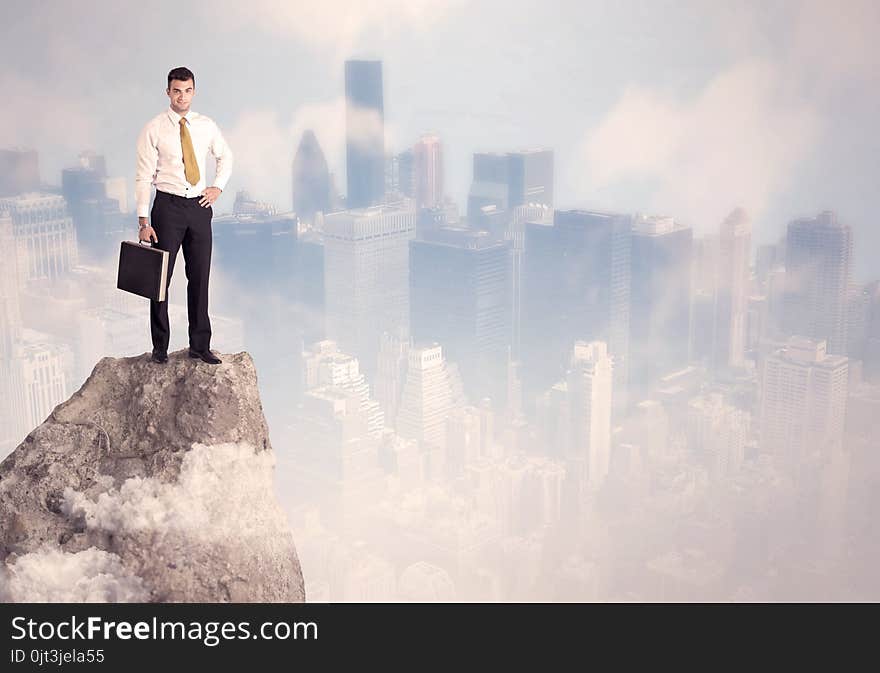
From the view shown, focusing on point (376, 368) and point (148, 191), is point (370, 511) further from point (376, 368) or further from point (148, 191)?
point (148, 191)

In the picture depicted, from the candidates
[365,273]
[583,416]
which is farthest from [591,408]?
[365,273]

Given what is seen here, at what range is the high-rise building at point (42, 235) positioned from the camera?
850 inches

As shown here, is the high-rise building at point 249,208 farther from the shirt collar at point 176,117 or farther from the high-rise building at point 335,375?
the shirt collar at point 176,117

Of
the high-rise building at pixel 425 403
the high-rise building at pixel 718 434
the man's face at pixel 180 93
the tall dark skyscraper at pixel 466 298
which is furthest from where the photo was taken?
the tall dark skyscraper at pixel 466 298

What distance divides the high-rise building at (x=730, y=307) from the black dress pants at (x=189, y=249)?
19764 millimetres

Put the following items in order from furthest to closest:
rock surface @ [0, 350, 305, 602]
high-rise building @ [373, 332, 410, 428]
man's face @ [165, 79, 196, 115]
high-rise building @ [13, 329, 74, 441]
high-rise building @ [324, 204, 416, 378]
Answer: high-rise building @ [324, 204, 416, 378]
high-rise building @ [373, 332, 410, 428]
high-rise building @ [13, 329, 74, 441]
man's face @ [165, 79, 196, 115]
rock surface @ [0, 350, 305, 602]

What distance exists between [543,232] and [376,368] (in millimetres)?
4948

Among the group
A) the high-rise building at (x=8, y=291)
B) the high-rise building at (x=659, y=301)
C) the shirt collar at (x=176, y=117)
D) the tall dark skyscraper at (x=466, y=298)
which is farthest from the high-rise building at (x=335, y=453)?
the shirt collar at (x=176, y=117)

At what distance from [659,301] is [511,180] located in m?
4.21

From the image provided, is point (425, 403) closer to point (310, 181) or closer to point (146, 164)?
point (310, 181)

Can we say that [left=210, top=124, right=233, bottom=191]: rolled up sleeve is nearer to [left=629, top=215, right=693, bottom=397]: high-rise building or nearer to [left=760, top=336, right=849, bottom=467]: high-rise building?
[left=760, top=336, right=849, bottom=467]: high-rise building

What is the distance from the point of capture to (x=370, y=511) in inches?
907

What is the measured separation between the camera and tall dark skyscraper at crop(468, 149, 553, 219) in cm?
2495

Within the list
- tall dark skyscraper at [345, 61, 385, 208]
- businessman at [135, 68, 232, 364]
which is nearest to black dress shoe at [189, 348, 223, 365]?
businessman at [135, 68, 232, 364]
